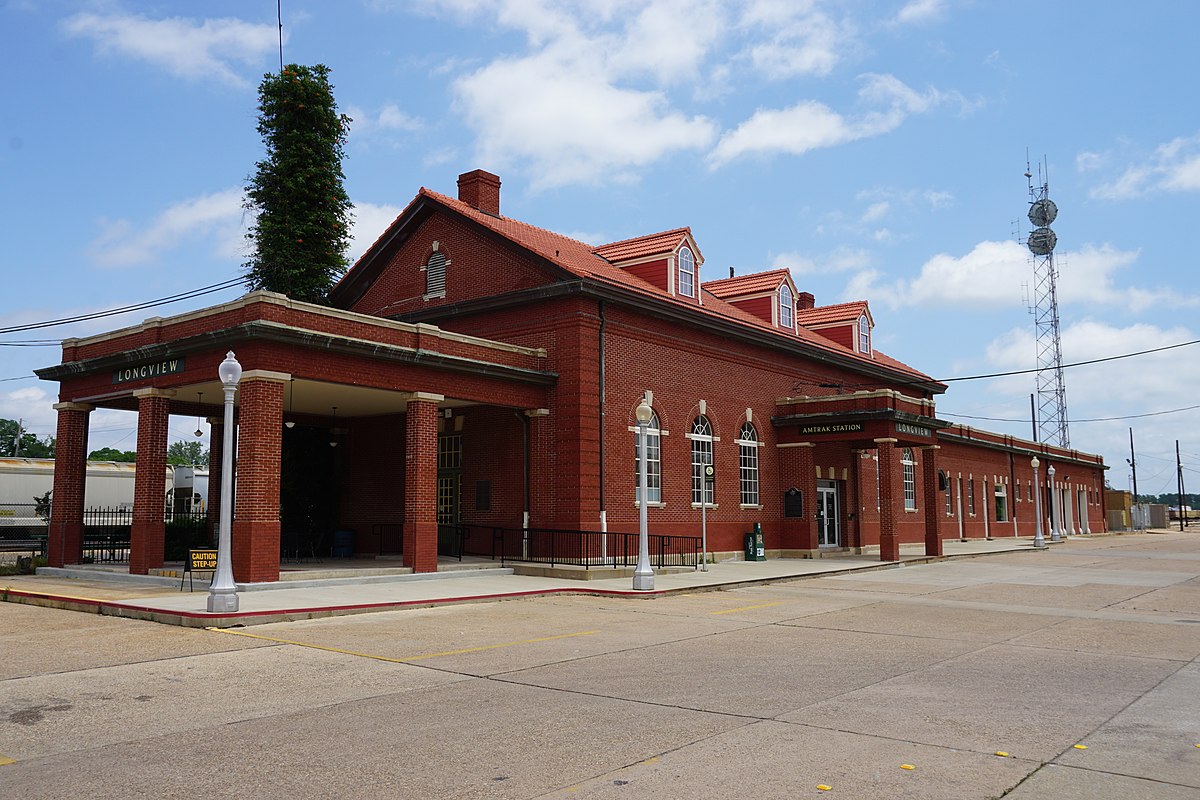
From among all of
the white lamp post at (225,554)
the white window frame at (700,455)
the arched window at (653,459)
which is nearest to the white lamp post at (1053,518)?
A: the white window frame at (700,455)

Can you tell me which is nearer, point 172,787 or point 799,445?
point 172,787

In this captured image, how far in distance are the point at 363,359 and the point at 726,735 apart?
1470 centimetres

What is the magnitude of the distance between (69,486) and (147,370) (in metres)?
4.82

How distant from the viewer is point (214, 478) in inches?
1158

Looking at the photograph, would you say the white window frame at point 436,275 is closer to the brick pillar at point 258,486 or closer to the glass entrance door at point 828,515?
the brick pillar at point 258,486

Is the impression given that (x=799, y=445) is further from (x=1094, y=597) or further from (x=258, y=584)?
(x=258, y=584)

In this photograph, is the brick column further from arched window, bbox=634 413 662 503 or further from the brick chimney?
the brick chimney

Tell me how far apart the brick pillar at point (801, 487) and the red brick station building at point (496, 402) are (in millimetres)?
68

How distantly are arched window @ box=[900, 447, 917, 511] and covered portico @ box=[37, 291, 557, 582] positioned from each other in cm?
2226

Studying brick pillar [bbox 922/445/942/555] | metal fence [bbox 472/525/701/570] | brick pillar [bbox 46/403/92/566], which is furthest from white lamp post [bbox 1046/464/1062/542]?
brick pillar [bbox 46/403/92/566]

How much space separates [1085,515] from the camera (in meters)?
66.1

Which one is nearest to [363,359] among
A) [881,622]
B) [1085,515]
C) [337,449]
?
[337,449]

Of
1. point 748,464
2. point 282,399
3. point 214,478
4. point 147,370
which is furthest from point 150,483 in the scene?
point 748,464

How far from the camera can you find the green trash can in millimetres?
29562
